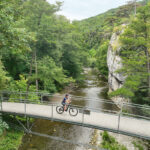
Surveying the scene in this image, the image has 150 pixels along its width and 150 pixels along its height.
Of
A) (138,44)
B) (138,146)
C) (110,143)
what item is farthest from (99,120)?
(138,44)

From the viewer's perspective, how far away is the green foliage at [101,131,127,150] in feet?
38.3

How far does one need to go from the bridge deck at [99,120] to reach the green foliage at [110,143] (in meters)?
3.01

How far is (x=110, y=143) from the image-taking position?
494 inches

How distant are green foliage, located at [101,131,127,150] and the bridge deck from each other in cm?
301

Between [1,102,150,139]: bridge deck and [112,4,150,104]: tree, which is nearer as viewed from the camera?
[1,102,150,139]: bridge deck

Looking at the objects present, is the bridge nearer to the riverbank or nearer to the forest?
the riverbank

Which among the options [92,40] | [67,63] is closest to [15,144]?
[67,63]

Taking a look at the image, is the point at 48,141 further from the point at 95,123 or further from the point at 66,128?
the point at 95,123

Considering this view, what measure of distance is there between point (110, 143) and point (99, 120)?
412cm

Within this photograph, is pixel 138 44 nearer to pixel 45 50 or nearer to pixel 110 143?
pixel 110 143

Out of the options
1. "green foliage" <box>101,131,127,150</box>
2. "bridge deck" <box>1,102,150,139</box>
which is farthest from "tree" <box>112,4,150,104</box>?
"bridge deck" <box>1,102,150,139</box>

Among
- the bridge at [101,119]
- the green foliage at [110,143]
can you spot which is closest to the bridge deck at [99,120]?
the bridge at [101,119]

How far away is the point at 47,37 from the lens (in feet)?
63.7

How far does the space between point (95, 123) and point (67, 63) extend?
71.5 feet
